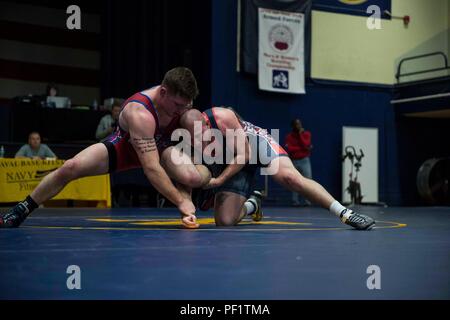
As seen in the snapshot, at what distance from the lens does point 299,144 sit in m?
12.2

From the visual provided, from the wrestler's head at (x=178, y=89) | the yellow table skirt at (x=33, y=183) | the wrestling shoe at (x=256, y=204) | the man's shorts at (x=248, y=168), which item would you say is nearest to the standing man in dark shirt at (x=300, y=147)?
the yellow table skirt at (x=33, y=183)

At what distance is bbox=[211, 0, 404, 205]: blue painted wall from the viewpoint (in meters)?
12.6

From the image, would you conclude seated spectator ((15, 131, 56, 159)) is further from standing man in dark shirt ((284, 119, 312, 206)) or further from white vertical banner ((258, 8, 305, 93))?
white vertical banner ((258, 8, 305, 93))

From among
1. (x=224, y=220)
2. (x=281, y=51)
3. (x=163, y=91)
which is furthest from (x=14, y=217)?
(x=281, y=51)

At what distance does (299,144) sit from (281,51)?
6.43 feet

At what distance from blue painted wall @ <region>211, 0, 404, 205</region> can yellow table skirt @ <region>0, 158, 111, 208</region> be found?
3.47 metres

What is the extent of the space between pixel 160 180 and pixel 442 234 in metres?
1.81

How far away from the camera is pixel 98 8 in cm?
1738

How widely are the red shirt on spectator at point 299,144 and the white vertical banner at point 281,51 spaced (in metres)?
1.27

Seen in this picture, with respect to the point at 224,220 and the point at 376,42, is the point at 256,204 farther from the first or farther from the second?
the point at 376,42

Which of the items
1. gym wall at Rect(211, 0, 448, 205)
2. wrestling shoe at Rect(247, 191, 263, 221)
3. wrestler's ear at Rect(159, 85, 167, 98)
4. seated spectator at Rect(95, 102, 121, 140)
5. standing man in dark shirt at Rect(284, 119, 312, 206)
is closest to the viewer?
wrestler's ear at Rect(159, 85, 167, 98)

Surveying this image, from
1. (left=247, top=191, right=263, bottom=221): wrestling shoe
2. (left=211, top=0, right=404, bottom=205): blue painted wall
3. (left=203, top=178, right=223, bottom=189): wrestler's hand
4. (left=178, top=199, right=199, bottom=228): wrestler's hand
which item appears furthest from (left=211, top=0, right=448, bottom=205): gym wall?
(left=178, top=199, right=199, bottom=228): wrestler's hand
